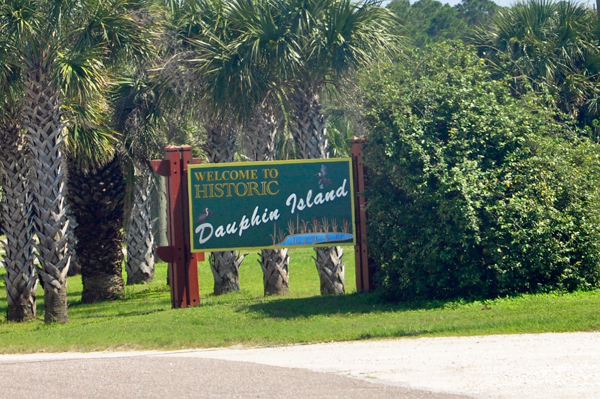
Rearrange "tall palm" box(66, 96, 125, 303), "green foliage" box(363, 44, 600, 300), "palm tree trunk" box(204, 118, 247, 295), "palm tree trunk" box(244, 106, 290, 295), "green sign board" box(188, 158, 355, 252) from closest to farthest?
"green foliage" box(363, 44, 600, 300) → "green sign board" box(188, 158, 355, 252) → "palm tree trunk" box(244, 106, 290, 295) → "palm tree trunk" box(204, 118, 247, 295) → "tall palm" box(66, 96, 125, 303)

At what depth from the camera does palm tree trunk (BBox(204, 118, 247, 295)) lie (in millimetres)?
17797

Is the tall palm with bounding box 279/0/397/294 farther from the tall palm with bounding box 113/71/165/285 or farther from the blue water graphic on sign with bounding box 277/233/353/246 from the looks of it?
the tall palm with bounding box 113/71/165/285

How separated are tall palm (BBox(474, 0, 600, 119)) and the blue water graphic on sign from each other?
5.01 metres

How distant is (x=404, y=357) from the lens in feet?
27.7

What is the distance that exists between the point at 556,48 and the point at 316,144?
5.66 meters

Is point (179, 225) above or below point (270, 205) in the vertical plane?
below

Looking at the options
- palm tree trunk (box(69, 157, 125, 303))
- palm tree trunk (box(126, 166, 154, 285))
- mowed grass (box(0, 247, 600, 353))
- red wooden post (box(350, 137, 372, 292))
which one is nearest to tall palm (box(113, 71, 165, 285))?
palm tree trunk (box(69, 157, 125, 303))

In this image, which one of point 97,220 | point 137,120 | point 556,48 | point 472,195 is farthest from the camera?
point 97,220

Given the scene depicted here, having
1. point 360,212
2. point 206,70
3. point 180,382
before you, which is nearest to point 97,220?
point 206,70

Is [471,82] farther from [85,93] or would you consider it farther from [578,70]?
[85,93]

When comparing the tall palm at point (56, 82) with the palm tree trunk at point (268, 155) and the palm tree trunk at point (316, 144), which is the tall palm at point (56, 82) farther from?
the palm tree trunk at point (268, 155)

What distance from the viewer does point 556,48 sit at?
16.6 meters

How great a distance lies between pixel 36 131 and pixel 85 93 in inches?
47.1

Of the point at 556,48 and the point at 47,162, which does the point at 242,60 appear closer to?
the point at 47,162
